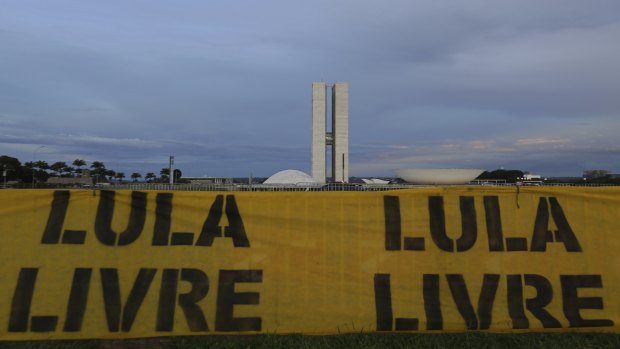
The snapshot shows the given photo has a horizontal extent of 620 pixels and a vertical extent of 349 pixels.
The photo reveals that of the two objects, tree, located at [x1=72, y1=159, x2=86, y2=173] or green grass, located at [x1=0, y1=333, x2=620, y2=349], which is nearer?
green grass, located at [x1=0, y1=333, x2=620, y2=349]

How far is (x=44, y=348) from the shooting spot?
3805mm

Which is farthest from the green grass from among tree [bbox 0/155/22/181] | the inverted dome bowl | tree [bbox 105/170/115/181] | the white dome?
tree [bbox 105/170/115/181]

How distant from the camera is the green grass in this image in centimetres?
389

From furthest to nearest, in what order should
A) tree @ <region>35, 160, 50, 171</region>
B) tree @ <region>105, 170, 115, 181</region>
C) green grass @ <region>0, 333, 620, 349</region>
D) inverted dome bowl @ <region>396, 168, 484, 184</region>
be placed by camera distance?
tree @ <region>105, 170, 115, 181</region>, tree @ <region>35, 160, 50, 171</region>, inverted dome bowl @ <region>396, 168, 484, 184</region>, green grass @ <region>0, 333, 620, 349</region>

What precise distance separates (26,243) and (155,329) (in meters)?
1.49

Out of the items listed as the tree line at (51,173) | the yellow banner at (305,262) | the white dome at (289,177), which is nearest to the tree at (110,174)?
the tree line at (51,173)

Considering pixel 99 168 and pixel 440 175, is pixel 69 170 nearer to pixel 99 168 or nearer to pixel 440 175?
pixel 99 168

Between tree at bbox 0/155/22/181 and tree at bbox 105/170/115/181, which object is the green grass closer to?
tree at bbox 0/155/22/181

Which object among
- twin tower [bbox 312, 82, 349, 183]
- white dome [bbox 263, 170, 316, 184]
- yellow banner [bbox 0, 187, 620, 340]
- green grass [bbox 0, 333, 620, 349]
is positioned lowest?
green grass [bbox 0, 333, 620, 349]

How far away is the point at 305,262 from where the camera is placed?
436cm

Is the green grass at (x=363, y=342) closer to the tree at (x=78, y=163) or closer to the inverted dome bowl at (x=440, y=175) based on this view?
the inverted dome bowl at (x=440, y=175)

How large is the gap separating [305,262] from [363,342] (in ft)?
2.99

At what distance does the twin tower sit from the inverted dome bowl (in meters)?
11.1

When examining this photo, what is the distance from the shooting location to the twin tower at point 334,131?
76.3 meters
